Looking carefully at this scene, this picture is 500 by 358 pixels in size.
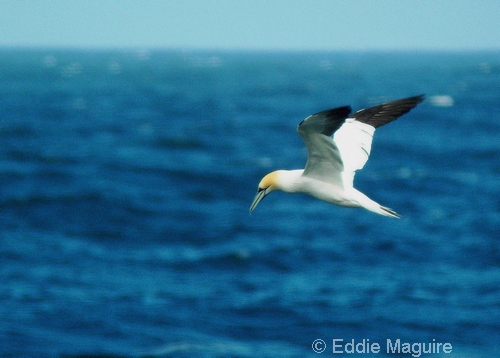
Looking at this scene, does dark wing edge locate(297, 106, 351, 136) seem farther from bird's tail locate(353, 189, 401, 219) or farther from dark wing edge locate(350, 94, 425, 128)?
dark wing edge locate(350, 94, 425, 128)

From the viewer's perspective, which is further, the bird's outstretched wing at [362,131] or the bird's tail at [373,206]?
the bird's outstretched wing at [362,131]

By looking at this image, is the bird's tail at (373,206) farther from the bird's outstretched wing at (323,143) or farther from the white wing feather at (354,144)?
the white wing feather at (354,144)

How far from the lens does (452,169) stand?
4288cm

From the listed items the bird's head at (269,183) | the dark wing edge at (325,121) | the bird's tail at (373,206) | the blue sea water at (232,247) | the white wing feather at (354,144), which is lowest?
the bird's tail at (373,206)

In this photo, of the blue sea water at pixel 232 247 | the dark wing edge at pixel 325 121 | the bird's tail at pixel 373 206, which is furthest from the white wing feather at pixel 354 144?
the blue sea water at pixel 232 247

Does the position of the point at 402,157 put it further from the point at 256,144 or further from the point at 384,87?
the point at 384,87

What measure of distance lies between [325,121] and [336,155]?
0.93m

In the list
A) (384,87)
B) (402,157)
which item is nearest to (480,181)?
(402,157)

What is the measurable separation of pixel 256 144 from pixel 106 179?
497 inches

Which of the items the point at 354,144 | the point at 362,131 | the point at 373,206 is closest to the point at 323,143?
the point at 373,206

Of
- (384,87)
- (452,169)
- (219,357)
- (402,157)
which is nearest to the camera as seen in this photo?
(219,357)

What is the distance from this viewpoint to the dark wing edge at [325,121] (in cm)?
919

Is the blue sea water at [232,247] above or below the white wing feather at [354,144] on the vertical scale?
above

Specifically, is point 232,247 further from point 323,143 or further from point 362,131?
point 323,143
